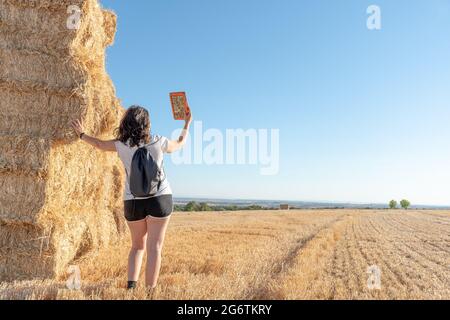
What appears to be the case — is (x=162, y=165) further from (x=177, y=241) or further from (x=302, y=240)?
(x=302, y=240)

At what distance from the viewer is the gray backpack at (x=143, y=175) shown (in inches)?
178

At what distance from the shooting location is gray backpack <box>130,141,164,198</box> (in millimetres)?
4520

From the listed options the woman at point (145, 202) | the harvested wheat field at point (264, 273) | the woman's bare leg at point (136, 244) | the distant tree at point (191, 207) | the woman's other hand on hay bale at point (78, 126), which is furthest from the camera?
the distant tree at point (191, 207)

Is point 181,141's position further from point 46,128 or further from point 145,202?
point 46,128

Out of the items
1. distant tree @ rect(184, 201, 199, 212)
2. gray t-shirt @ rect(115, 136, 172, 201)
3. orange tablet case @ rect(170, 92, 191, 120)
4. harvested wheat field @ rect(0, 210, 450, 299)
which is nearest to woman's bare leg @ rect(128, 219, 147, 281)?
harvested wheat field @ rect(0, 210, 450, 299)

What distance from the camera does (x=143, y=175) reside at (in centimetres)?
454

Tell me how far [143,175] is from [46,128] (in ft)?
8.39

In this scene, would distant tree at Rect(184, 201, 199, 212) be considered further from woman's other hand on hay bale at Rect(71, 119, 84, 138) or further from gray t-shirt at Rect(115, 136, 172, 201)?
gray t-shirt at Rect(115, 136, 172, 201)

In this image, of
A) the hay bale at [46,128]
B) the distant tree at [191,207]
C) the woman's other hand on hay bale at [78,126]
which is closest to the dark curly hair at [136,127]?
the woman's other hand on hay bale at [78,126]

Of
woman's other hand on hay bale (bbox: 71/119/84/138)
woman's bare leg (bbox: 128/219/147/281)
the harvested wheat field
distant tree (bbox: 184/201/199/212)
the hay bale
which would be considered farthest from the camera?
distant tree (bbox: 184/201/199/212)

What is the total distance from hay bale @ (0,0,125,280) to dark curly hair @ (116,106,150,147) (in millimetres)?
1852

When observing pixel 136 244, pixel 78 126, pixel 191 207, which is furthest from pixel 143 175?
pixel 191 207

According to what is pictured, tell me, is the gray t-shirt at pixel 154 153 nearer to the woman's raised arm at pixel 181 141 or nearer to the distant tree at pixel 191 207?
the woman's raised arm at pixel 181 141

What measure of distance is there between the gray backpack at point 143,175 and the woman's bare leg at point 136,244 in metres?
0.37
